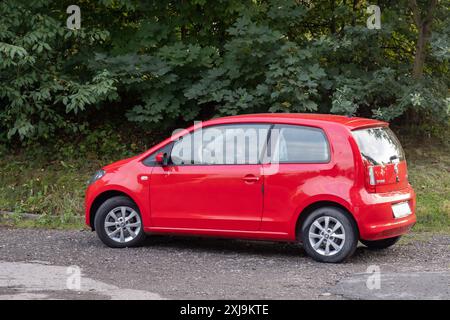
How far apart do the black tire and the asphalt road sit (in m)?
0.08

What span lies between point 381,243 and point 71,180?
616cm

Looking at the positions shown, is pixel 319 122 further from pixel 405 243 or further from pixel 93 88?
pixel 93 88

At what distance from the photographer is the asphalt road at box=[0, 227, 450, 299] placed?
7.90 meters

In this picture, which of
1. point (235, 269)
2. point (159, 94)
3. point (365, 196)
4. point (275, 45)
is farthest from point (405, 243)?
point (159, 94)

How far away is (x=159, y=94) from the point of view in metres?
15.1

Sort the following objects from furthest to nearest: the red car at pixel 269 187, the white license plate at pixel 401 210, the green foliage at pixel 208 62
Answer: the green foliage at pixel 208 62
the white license plate at pixel 401 210
the red car at pixel 269 187

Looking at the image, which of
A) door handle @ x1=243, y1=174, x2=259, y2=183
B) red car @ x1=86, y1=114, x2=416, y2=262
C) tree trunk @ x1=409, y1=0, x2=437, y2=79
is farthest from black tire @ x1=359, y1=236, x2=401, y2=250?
tree trunk @ x1=409, y1=0, x2=437, y2=79

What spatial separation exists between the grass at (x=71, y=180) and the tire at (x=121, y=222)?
235cm

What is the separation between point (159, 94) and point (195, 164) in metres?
5.06

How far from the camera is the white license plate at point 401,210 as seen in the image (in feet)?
31.7

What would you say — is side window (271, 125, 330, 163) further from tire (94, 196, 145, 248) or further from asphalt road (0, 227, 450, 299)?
tire (94, 196, 145, 248)

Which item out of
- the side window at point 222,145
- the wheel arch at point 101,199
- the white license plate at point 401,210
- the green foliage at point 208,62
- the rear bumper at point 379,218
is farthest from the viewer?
the green foliage at point 208,62

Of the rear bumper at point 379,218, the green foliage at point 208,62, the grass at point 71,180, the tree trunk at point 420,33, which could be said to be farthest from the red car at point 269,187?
the tree trunk at point 420,33

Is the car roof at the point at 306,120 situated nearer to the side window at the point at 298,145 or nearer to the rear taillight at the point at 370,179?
the side window at the point at 298,145
